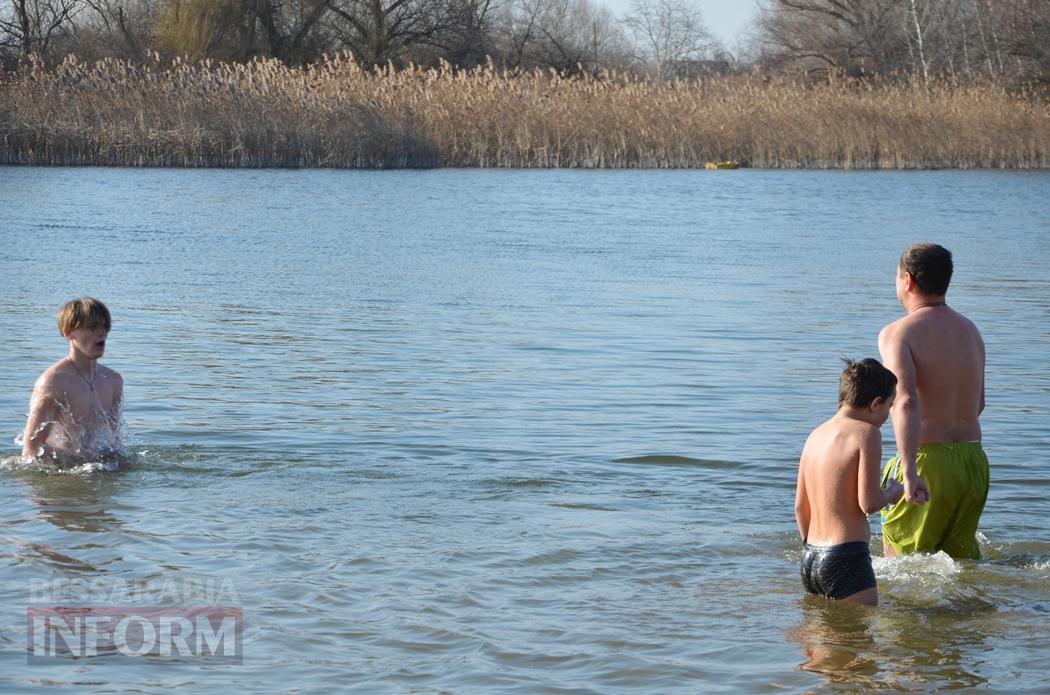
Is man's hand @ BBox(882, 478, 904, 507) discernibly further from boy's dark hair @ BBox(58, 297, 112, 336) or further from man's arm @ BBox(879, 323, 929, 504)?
boy's dark hair @ BBox(58, 297, 112, 336)

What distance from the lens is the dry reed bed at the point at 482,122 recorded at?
3023cm

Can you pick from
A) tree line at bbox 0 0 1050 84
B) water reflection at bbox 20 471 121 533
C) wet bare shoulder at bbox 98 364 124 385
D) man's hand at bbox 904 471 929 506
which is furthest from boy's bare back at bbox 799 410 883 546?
tree line at bbox 0 0 1050 84

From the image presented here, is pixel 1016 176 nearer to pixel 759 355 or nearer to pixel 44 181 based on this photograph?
pixel 44 181

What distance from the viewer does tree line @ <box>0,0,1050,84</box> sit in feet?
154

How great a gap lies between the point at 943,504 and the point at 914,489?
38cm

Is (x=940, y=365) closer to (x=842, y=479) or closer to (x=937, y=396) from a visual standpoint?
(x=937, y=396)

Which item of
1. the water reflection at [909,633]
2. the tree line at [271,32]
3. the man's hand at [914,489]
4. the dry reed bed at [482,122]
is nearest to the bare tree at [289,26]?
the tree line at [271,32]

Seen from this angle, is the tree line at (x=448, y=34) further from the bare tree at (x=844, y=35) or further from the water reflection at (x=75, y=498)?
the water reflection at (x=75, y=498)

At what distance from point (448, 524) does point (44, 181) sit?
22384 millimetres

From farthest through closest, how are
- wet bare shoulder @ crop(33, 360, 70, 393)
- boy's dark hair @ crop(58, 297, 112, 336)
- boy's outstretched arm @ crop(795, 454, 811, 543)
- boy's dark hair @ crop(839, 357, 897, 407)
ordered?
wet bare shoulder @ crop(33, 360, 70, 393) → boy's dark hair @ crop(58, 297, 112, 336) → boy's outstretched arm @ crop(795, 454, 811, 543) → boy's dark hair @ crop(839, 357, 897, 407)

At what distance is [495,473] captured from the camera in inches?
302

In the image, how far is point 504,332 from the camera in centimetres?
1247

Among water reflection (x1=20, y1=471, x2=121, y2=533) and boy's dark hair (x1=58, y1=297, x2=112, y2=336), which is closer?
water reflection (x1=20, y1=471, x2=121, y2=533)

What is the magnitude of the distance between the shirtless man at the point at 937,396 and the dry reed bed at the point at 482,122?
26482 millimetres
